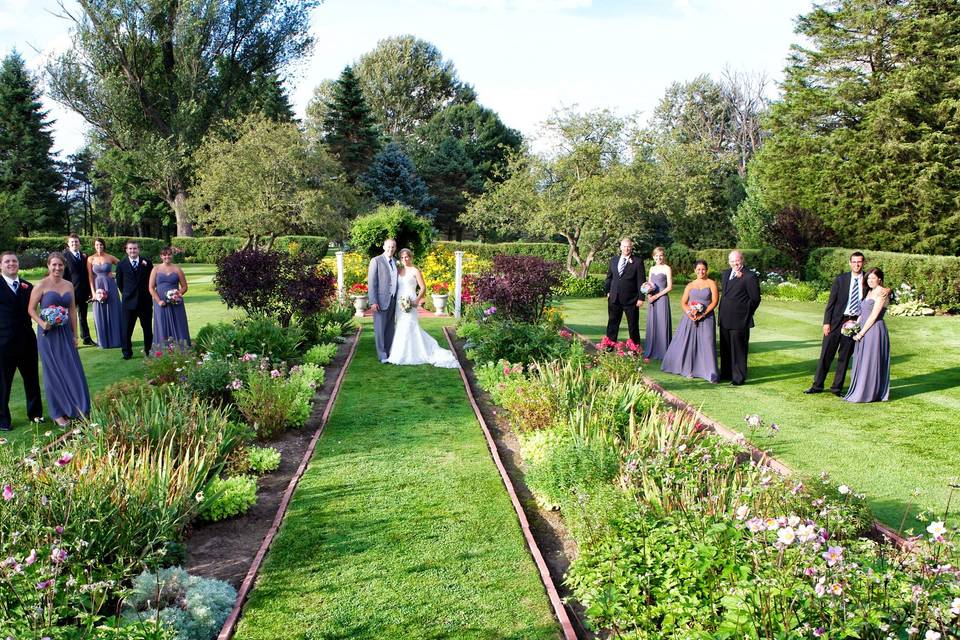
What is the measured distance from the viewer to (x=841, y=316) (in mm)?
8195

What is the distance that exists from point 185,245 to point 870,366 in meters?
37.3

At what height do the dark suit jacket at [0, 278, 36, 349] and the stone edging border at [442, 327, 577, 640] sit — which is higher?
the dark suit jacket at [0, 278, 36, 349]

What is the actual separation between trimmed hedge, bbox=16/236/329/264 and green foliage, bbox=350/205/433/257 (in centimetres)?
1124

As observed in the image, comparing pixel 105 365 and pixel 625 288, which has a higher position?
pixel 625 288

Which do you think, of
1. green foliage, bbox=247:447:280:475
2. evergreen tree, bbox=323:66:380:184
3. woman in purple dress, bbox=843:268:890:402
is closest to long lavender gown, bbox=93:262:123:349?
green foliage, bbox=247:447:280:475

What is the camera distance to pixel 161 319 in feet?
32.2

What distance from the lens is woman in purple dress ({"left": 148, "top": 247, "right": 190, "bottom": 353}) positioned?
9.73 metres

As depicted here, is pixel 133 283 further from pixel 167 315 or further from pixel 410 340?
pixel 410 340

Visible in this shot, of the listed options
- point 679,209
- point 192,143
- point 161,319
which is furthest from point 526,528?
point 192,143

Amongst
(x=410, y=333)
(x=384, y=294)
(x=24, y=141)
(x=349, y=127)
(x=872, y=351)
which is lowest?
(x=410, y=333)

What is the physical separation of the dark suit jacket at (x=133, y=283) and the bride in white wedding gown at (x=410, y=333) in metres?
4.04

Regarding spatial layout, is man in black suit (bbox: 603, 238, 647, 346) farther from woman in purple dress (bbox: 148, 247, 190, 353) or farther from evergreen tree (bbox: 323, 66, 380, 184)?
evergreen tree (bbox: 323, 66, 380, 184)

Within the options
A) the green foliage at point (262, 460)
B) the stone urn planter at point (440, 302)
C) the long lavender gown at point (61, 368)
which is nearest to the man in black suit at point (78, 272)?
the long lavender gown at point (61, 368)

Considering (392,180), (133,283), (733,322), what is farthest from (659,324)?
(392,180)
